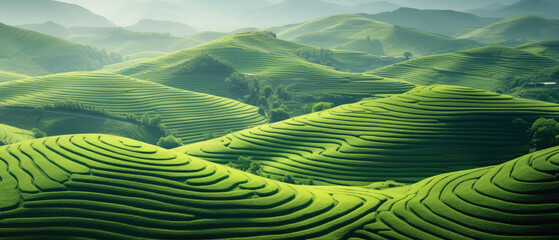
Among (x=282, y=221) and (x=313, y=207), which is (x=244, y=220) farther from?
(x=313, y=207)

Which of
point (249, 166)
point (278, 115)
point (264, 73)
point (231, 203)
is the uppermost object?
point (264, 73)

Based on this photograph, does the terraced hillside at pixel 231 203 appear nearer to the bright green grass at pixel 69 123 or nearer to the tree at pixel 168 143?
the tree at pixel 168 143

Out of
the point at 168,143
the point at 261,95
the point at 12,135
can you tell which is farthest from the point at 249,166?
the point at 261,95

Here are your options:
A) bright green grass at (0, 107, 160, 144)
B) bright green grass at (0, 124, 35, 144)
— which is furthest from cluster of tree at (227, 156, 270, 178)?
bright green grass at (0, 124, 35, 144)

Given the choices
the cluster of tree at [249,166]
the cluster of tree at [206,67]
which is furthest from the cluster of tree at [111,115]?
the cluster of tree at [206,67]

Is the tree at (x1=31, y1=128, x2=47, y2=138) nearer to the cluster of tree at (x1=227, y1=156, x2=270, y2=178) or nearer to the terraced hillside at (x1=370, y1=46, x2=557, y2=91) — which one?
the cluster of tree at (x1=227, y1=156, x2=270, y2=178)

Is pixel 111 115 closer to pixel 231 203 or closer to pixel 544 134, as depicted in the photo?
pixel 231 203
